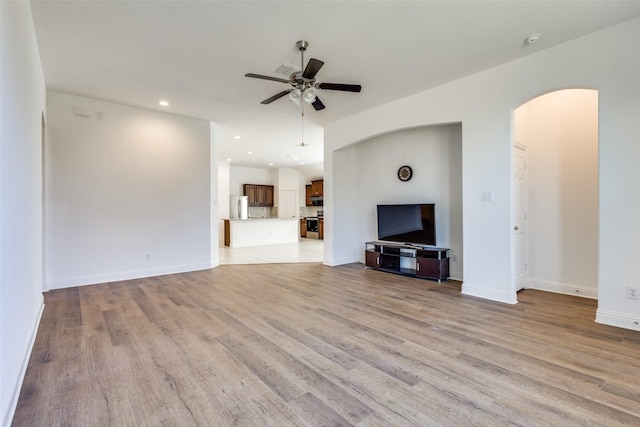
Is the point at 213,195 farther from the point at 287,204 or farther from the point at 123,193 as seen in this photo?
the point at 287,204

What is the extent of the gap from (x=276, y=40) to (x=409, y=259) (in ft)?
13.3

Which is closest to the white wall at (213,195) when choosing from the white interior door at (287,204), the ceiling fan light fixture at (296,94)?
the ceiling fan light fixture at (296,94)

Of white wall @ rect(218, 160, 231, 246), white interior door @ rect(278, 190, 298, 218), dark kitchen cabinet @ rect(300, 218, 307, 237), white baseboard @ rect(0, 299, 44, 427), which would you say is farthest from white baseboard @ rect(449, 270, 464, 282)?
dark kitchen cabinet @ rect(300, 218, 307, 237)

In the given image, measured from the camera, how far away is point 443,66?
11.7 ft

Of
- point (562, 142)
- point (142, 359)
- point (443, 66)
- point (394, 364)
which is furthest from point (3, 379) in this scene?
point (562, 142)

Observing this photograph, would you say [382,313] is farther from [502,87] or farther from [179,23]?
[179,23]

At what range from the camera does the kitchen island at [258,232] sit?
9203mm

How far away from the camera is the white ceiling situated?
8.31 ft

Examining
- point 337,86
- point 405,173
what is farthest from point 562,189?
point 337,86

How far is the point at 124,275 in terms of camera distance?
4.85m

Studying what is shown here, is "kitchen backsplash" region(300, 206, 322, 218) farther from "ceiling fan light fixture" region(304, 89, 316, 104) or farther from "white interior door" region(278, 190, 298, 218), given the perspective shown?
"ceiling fan light fixture" region(304, 89, 316, 104)

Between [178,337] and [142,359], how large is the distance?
0.40 meters

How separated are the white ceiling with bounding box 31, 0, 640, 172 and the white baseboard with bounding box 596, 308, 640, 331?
275 cm

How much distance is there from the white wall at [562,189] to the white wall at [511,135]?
656mm
